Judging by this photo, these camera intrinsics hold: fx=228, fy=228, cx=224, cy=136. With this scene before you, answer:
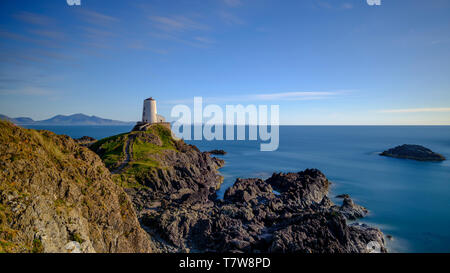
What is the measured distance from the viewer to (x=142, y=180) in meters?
45.5

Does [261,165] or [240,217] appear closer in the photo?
[240,217]

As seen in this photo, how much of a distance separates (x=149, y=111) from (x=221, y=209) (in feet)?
172

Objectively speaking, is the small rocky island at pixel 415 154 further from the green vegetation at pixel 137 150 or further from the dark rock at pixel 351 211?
the green vegetation at pixel 137 150

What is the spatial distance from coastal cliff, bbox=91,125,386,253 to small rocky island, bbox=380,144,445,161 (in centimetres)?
7336

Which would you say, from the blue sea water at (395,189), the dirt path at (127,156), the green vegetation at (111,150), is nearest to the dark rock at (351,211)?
the blue sea water at (395,189)

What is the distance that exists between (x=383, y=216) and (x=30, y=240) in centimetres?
4921

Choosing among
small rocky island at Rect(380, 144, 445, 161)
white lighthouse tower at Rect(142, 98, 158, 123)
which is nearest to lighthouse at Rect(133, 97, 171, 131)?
white lighthouse tower at Rect(142, 98, 158, 123)

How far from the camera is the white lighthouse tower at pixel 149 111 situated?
7731 centimetres

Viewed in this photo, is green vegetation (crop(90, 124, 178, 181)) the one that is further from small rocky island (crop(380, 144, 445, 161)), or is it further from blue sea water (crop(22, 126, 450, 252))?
small rocky island (crop(380, 144, 445, 161))

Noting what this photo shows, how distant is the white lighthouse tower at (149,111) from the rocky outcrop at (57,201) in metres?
61.1

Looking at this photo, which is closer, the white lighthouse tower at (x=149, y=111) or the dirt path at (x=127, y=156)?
the dirt path at (x=127, y=156)

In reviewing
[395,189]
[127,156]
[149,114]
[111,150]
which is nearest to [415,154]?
[395,189]
